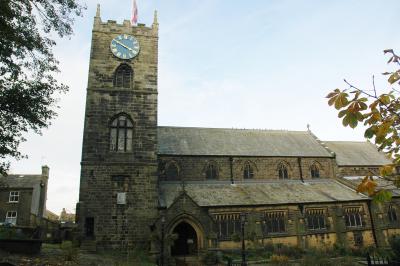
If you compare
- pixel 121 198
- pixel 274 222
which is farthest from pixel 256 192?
pixel 121 198

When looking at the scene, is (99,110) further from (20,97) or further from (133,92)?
(20,97)

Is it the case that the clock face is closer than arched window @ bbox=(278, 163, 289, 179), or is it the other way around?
the clock face

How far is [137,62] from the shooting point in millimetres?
26141

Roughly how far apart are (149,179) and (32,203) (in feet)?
90.6

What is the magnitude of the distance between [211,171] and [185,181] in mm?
2914

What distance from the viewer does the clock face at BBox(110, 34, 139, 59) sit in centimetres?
2589

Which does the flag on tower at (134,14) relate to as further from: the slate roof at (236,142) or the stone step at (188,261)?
the stone step at (188,261)

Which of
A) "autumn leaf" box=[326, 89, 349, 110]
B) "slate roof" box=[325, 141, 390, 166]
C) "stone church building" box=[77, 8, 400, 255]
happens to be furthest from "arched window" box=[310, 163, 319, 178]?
"autumn leaf" box=[326, 89, 349, 110]

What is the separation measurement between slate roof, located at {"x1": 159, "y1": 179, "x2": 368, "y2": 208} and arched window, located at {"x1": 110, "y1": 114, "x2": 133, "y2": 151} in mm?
5230

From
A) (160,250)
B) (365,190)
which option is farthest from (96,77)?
(365,190)

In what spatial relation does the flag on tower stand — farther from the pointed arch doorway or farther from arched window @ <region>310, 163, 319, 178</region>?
arched window @ <region>310, 163, 319, 178</region>

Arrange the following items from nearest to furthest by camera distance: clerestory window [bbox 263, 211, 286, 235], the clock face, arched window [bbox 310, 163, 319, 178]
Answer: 1. the clock face
2. clerestory window [bbox 263, 211, 286, 235]
3. arched window [bbox 310, 163, 319, 178]

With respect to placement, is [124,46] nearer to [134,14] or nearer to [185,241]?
[134,14]

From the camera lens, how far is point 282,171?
3244 centimetres
